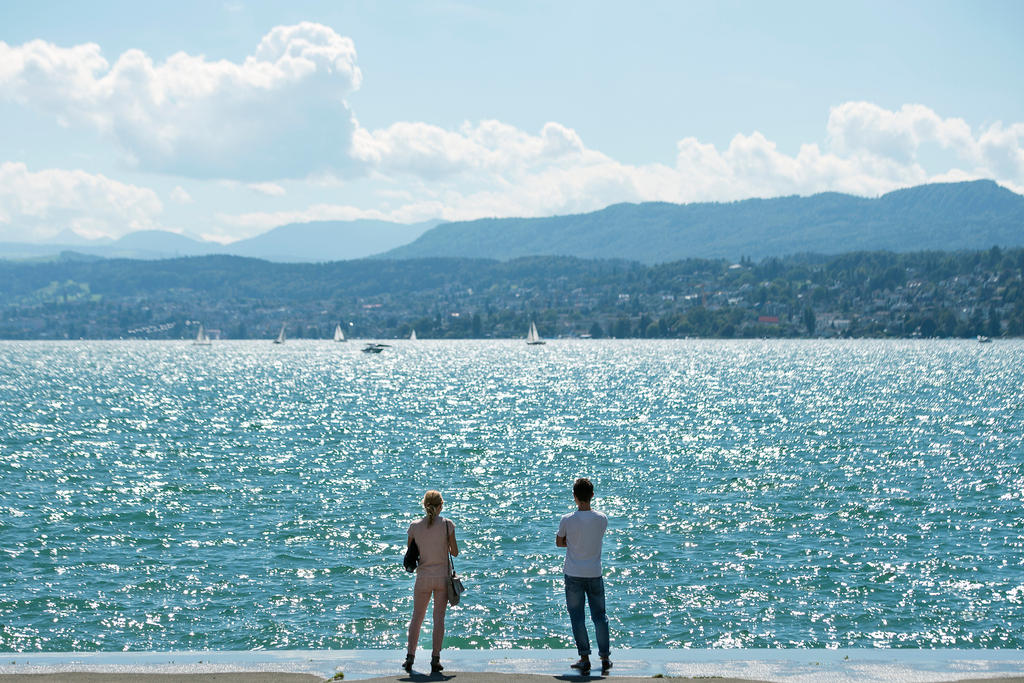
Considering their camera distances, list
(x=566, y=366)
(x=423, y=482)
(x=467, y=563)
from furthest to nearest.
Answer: (x=566, y=366) < (x=423, y=482) < (x=467, y=563)

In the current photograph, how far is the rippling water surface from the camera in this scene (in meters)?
22.5

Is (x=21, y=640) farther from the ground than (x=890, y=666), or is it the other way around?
(x=890, y=666)

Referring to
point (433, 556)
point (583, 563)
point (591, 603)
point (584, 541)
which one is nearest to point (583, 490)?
point (584, 541)

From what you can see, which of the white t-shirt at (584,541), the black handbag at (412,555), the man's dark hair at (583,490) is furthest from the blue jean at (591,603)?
the black handbag at (412,555)

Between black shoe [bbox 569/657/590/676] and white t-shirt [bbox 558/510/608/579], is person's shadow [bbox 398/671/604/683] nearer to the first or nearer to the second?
black shoe [bbox 569/657/590/676]

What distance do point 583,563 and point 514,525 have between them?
20027 mm

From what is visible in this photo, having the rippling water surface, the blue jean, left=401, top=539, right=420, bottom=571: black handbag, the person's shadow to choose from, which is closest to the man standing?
the blue jean

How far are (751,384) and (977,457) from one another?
69.1 m

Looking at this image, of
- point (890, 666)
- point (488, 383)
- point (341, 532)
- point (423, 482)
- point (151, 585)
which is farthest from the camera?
point (488, 383)

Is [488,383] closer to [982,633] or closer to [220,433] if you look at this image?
[220,433]

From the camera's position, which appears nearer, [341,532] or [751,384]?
[341,532]

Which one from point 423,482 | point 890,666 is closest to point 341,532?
point 423,482

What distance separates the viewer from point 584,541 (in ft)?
44.8

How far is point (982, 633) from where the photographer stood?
2159cm
